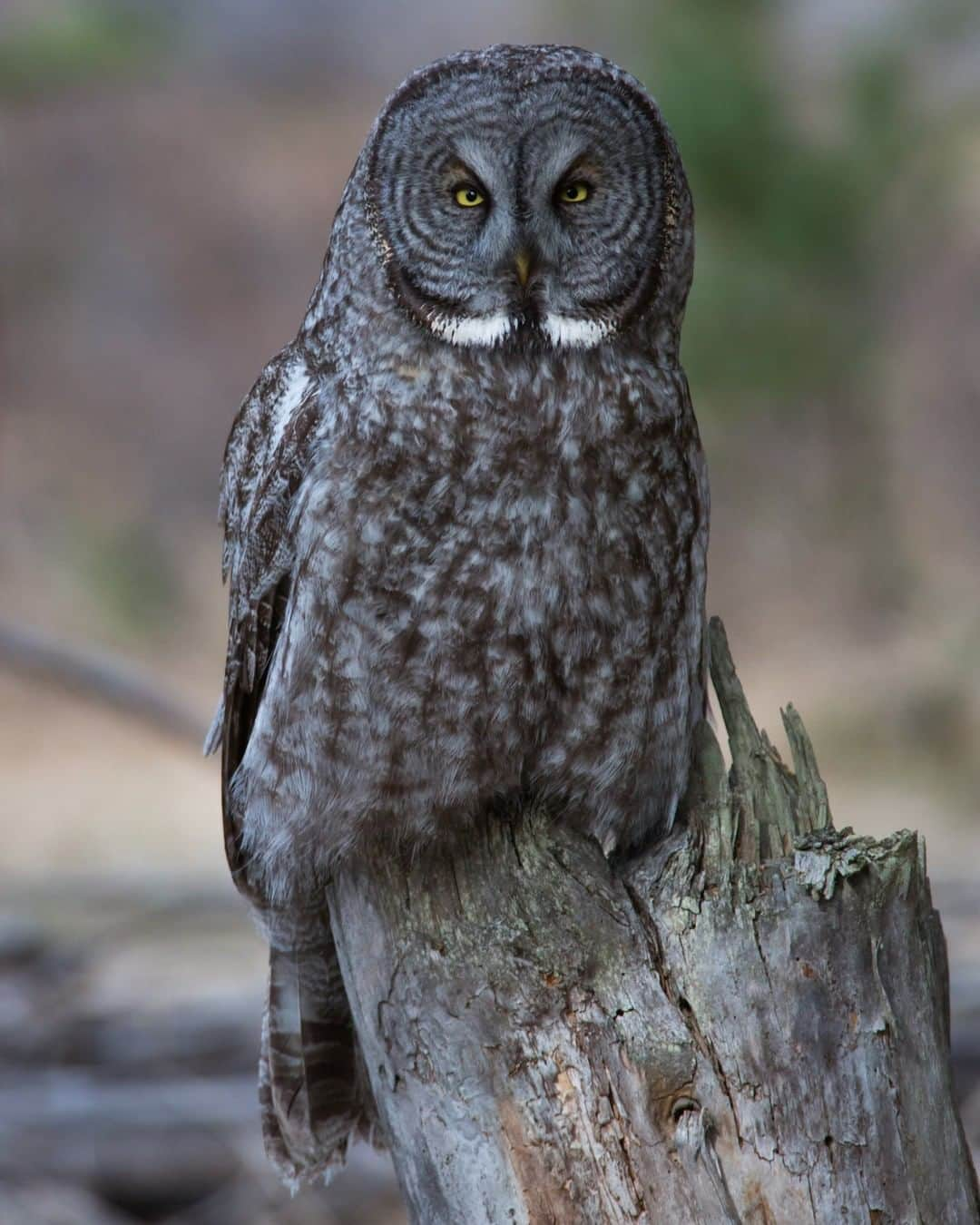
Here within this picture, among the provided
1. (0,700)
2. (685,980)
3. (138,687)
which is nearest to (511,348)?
(685,980)

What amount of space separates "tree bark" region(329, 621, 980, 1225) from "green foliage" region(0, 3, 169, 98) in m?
6.46

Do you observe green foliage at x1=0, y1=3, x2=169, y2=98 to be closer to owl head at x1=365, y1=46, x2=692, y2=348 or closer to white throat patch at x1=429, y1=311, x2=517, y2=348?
owl head at x1=365, y1=46, x2=692, y2=348

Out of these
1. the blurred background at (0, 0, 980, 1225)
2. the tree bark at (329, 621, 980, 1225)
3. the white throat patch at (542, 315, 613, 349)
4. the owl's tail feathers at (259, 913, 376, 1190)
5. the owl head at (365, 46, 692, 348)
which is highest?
the blurred background at (0, 0, 980, 1225)

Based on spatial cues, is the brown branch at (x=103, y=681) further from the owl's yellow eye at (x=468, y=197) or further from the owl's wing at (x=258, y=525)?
the owl's yellow eye at (x=468, y=197)

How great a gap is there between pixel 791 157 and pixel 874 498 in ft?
7.60

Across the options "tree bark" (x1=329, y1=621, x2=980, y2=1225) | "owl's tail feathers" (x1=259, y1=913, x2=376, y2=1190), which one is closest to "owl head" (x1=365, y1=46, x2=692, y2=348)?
"tree bark" (x1=329, y1=621, x2=980, y2=1225)

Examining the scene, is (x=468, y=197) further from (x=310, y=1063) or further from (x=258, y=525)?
(x=310, y=1063)

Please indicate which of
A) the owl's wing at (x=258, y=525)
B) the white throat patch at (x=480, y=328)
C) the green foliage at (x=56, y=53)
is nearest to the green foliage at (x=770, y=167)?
the green foliage at (x=56, y=53)

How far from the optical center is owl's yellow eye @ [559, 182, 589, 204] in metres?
2.30

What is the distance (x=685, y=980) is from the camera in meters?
1.97

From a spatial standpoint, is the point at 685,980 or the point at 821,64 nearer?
the point at 685,980

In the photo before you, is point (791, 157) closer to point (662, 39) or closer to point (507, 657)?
point (662, 39)

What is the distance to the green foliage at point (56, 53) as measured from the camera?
24.4ft

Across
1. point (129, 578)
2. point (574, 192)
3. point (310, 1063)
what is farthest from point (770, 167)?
point (310, 1063)
